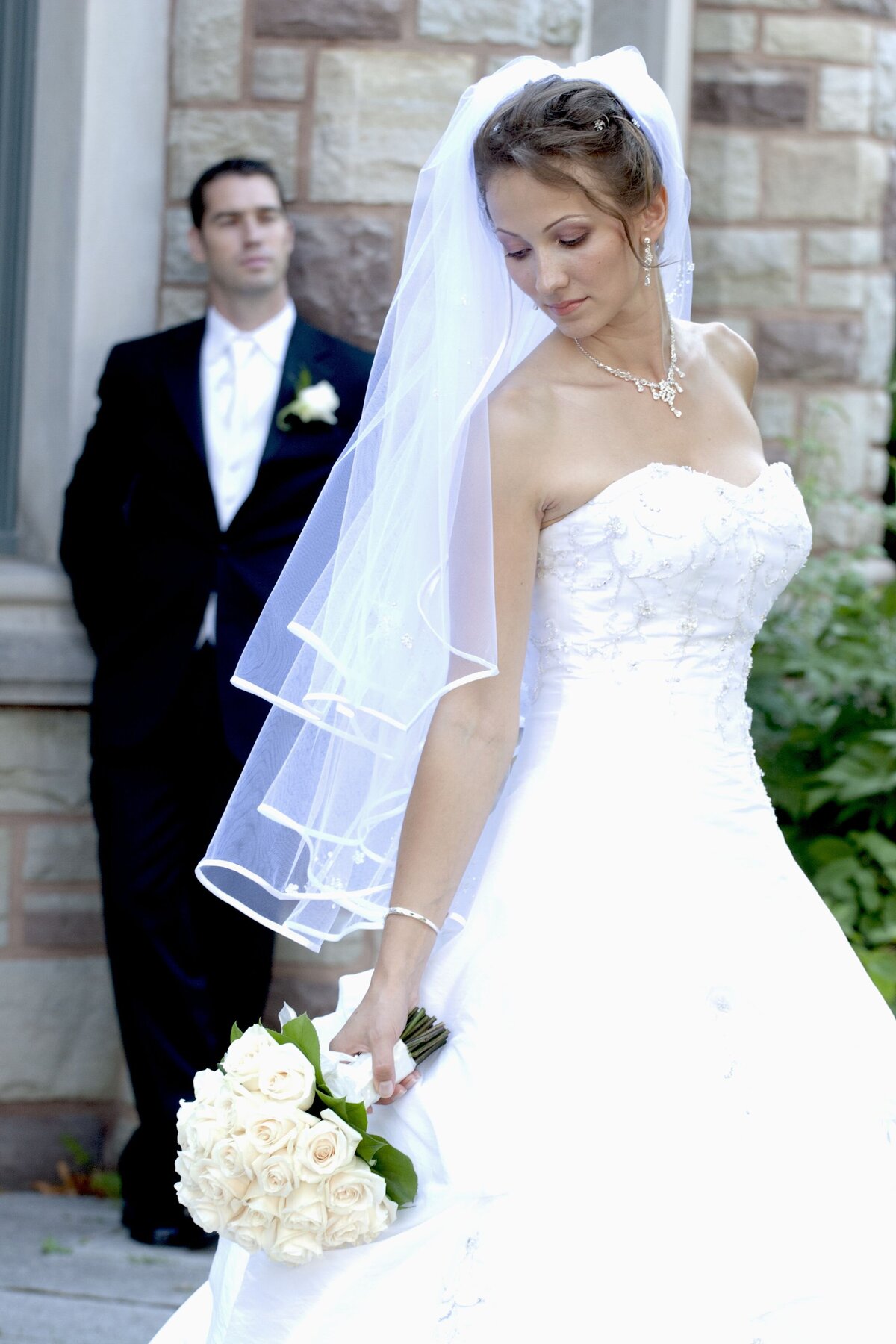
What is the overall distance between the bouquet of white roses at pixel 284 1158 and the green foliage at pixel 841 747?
239 centimetres

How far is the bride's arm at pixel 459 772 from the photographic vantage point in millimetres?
1921

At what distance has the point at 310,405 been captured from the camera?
147 inches

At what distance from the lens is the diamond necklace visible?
86.6 inches

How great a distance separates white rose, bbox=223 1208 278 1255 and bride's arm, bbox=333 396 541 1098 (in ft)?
0.70

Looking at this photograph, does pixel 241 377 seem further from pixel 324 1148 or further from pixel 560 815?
pixel 324 1148

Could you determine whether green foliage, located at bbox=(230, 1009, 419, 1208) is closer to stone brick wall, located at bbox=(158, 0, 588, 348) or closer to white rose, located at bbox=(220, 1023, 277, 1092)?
white rose, located at bbox=(220, 1023, 277, 1092)

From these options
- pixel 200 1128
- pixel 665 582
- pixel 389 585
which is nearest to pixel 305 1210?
pixel 200 1128

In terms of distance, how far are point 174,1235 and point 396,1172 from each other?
6.68 ft

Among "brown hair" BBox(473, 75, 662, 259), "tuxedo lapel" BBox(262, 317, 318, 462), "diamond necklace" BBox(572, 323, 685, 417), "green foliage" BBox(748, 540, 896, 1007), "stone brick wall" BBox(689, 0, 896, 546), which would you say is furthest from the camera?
"stone brick wall" BBox(689, 0, 896, 546)

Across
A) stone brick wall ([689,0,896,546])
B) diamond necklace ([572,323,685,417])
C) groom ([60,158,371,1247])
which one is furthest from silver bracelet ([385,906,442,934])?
stone brick wall ([689,0,896,546])

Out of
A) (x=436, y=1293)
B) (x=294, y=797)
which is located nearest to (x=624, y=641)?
(x=294, y=797)

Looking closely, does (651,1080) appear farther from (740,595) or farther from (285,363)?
(285,363)

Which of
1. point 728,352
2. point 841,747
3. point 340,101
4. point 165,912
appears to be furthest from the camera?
point 841,747

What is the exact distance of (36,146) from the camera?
4.18m
